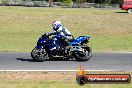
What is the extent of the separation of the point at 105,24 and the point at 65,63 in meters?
20.5

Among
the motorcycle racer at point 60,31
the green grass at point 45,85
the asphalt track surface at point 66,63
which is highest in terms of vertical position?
the motorcycle racer at point 60,31

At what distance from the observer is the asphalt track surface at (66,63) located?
1645 centimetres

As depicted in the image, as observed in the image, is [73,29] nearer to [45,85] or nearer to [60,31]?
[60,31]

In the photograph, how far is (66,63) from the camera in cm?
1786

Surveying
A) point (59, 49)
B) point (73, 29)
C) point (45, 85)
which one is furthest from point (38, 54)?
point (73, 29)

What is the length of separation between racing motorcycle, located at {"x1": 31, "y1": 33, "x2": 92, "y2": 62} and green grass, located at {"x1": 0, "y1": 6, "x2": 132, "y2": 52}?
4.45m

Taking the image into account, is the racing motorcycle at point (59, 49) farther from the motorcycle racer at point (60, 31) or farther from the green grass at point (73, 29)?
the green grass at point (73, 29)

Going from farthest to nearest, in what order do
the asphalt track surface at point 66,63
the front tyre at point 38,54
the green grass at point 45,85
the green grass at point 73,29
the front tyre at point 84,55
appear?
the green grass at point 73,29 < the front tyre at point 84,55 < the front tyre at point 38,54 < the asphalt track surface at point 66,63 < the green grass at point 45,85

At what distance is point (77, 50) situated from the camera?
714 inches

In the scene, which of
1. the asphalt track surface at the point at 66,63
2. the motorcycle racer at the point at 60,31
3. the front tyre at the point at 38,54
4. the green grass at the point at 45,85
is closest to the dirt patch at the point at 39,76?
the green grass at the point at 45,85

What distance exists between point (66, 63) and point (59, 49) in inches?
29.9

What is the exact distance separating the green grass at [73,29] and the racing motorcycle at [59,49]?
175 inches

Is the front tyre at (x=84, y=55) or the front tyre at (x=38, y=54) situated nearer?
the front tyre at (x=38, y=54)

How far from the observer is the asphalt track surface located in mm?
16453
